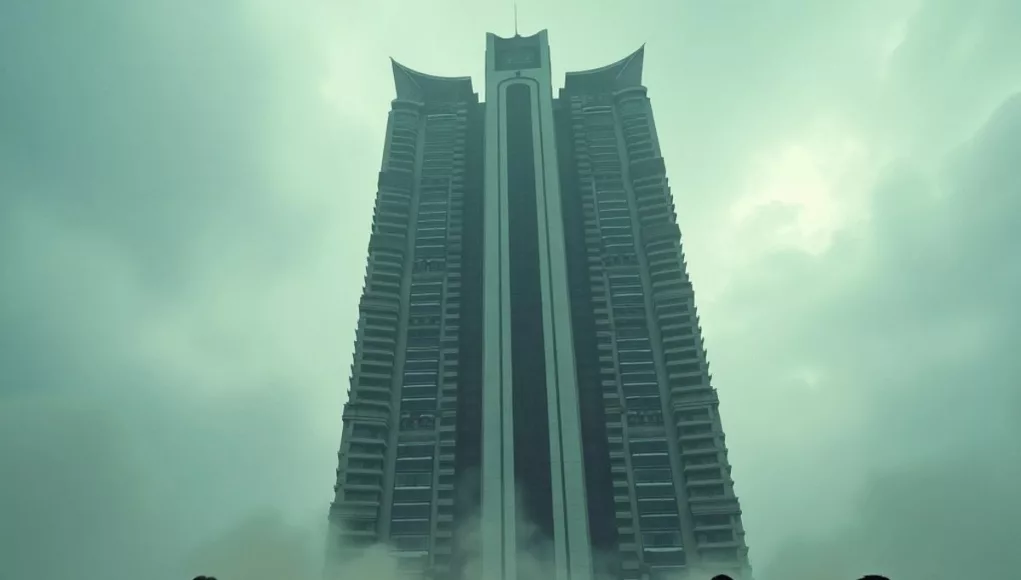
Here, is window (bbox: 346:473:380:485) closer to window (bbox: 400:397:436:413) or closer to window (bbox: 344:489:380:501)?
window (bbox: 344:489:380:501)

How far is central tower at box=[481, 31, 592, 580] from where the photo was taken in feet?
249

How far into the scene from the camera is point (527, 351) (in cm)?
A: 8831

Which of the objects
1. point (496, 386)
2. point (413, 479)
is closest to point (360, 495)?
point (413, 479)

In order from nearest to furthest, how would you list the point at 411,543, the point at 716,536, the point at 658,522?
the point at 716,536 < the point at 411,543 < the point at 658,522

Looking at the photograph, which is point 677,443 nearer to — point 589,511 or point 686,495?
point 686,495

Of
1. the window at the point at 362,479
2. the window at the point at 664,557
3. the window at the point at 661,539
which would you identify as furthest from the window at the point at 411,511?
the window at the point at 664,557

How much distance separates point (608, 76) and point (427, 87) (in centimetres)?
3023

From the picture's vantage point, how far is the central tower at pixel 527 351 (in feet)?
249

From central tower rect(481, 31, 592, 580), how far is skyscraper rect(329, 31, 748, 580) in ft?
0.74

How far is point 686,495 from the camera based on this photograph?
80938 mm

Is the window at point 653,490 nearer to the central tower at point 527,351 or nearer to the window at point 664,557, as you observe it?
the window at point 664,557

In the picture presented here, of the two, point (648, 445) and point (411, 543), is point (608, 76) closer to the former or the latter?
point (648, 445)

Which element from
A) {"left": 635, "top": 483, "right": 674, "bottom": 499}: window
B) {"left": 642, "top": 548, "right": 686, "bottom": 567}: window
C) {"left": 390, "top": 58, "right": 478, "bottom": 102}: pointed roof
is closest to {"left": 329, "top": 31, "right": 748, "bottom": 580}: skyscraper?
{"left": 635, "top": 483, "right": 674, "bottom": 499}: window

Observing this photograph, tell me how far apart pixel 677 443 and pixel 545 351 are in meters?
18.5
